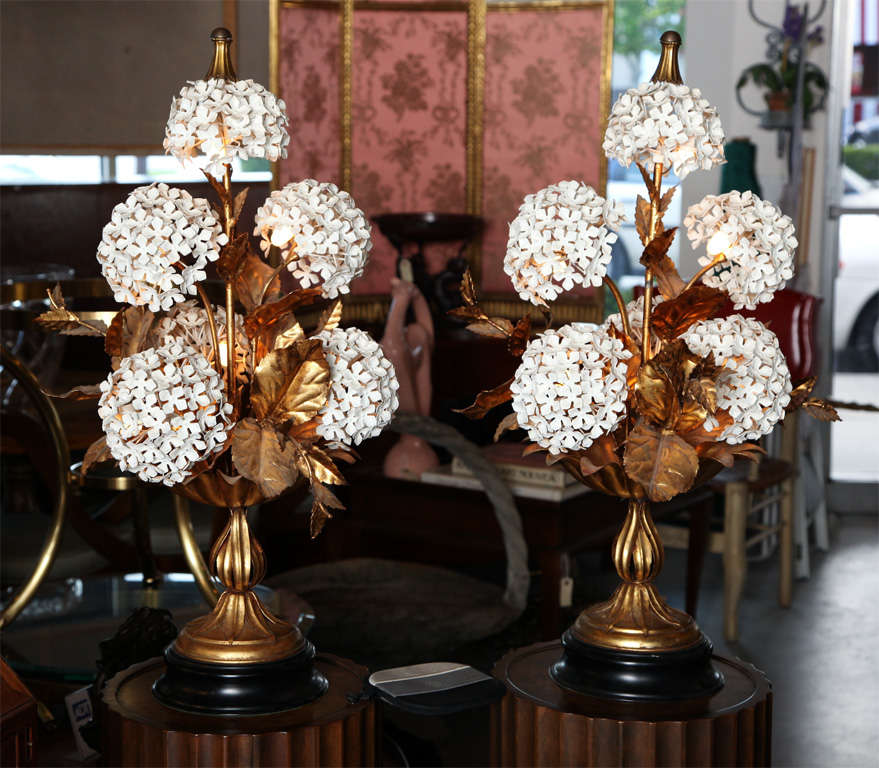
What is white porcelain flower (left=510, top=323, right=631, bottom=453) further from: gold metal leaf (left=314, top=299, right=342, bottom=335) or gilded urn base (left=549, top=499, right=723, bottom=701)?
gold metal leaf (left=314, top=299, right=342, bottom=335)

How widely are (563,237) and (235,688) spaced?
0.66 m

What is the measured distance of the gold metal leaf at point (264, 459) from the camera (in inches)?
56.6

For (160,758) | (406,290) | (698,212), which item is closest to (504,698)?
(160,758)

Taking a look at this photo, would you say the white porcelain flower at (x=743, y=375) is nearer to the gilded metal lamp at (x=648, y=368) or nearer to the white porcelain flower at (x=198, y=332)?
the gilded metal lamp at (x=648, y=368)

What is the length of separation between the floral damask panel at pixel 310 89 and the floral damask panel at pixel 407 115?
11 centimetres

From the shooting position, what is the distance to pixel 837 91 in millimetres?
5293

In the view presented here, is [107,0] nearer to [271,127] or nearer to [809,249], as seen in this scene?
[809,249]

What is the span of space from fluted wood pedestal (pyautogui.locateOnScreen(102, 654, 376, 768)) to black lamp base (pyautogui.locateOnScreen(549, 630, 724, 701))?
26 centimetres

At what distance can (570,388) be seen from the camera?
142 centimetres

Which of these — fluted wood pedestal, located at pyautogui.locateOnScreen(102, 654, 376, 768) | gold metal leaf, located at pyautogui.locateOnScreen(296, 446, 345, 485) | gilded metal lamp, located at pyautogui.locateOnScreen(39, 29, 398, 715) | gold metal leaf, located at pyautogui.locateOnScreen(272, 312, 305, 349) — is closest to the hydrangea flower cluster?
gilded metal lamp, located at pyautogui.locateOnScreen(39, 29, 398, 715)

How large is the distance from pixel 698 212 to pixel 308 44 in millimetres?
4116

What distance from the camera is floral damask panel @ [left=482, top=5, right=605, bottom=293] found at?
5.54 meters

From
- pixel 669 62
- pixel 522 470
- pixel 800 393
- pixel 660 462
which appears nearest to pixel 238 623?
pixel 660 462

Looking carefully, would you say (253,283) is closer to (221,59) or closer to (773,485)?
(221,59)
